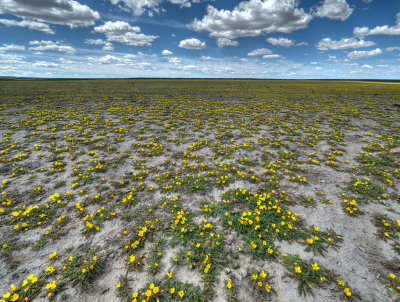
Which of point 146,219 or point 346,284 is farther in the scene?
point 146,219

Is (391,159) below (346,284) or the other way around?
the other way around

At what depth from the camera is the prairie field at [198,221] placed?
3.91 meters

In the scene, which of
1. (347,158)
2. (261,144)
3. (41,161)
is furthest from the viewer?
(261,144)

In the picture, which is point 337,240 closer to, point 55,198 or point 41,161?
point 55,198

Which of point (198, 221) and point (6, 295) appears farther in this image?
point (198, 221)

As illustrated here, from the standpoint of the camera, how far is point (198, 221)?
561 centimetres

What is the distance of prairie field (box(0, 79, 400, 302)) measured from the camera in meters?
3.91

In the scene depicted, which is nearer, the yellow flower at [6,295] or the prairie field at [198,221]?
the yellow flower at [6,295]

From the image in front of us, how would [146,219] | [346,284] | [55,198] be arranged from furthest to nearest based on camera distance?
[55,198] < [146,219] < [346,284]

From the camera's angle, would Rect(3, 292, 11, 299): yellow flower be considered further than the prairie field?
No

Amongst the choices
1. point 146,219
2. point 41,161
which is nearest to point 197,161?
point 146,219

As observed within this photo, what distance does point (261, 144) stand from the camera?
1167 cm

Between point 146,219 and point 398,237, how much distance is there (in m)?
7.72

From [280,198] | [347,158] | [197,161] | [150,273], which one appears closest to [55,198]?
[150,273]
